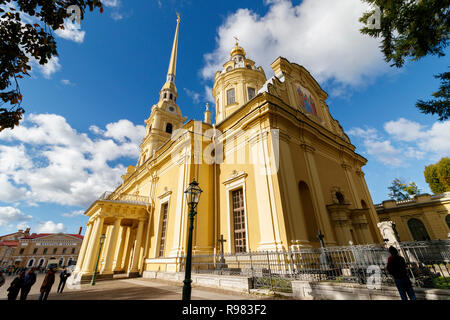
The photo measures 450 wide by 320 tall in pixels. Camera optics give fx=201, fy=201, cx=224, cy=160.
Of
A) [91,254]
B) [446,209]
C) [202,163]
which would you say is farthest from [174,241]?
[446,209]

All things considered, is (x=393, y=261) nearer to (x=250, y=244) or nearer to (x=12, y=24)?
(x=250, y=244)

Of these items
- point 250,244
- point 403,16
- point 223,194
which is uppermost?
point 403,16

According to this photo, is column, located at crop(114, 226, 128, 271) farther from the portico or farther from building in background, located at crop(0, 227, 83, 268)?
building in background, located at crop(0, 227, 83, 268)

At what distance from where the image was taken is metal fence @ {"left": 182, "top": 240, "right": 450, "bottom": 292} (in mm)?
5338

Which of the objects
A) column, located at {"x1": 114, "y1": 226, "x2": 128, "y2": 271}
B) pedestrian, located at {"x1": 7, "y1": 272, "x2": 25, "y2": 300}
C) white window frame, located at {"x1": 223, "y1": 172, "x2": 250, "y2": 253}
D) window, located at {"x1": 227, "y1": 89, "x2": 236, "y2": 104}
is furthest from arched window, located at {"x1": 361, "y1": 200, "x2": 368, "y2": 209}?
column, located at {"x1": 114, "y1": 226, "x2": 128, "y2": 271}

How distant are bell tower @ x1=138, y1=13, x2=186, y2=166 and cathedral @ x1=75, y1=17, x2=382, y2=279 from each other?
8.65 metres

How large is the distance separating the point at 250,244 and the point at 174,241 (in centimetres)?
475

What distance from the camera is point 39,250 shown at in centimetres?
5162

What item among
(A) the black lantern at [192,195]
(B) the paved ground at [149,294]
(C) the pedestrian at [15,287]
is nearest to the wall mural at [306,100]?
(A) the black lantern at [192,195]

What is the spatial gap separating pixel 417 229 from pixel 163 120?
33422 millimetres

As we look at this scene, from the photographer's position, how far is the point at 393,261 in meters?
4.29

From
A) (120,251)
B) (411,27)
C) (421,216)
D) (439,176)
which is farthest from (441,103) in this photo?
(439,176)

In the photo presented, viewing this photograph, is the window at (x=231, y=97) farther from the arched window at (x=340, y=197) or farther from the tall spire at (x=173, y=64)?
the tall spire at (x=173, y=64)

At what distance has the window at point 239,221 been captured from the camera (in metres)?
11.3
